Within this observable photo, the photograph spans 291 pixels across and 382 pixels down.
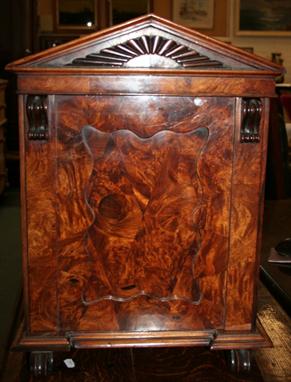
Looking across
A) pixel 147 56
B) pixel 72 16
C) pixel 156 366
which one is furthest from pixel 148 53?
pixel 72 16

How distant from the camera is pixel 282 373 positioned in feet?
3.31

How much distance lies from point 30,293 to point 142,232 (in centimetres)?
24

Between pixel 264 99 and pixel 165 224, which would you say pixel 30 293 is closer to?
pixel 165 224

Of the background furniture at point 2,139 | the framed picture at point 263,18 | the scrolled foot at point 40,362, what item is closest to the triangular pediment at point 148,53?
the scrolled foot at point 40,362

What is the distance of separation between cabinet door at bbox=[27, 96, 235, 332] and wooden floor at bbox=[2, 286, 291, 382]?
0.09 meters

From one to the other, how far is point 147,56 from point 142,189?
0.77 feet

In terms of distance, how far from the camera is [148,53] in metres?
0.91

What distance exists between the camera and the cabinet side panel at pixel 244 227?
0.95 meters

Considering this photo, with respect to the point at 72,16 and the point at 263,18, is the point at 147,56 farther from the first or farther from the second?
the point at 263,18

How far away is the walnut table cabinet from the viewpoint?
0.90m

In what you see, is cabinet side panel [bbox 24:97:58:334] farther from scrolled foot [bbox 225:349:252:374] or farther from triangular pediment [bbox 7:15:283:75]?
scrolled foot [bbox 225:349:252:374]

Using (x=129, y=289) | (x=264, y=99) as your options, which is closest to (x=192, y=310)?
(x=129, y=289)

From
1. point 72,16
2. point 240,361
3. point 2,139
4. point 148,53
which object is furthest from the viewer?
point 72,16

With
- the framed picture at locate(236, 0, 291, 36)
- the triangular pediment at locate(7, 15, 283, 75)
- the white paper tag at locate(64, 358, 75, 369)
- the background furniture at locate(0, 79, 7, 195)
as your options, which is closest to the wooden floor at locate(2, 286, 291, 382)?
the white paper tag at locate(64, 358, 75, 369)
